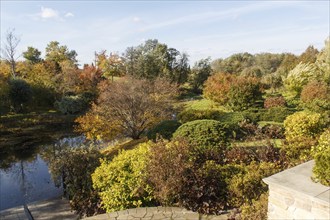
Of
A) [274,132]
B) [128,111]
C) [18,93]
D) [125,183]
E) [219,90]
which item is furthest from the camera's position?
[18,93]

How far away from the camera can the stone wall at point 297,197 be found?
3672mm

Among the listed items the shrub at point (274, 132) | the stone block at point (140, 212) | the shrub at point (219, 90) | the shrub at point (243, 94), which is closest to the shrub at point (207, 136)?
the stone block at point (140, 212)

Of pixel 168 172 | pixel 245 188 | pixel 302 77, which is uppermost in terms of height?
pixel 302 77

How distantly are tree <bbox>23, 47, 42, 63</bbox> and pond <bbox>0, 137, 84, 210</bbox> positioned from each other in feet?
96.3

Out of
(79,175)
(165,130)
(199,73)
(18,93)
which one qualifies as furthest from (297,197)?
(199,73)

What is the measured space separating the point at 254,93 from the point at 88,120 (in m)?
10.2

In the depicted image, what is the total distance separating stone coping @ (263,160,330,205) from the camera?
3.74 meters

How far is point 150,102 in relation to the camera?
14.1 m

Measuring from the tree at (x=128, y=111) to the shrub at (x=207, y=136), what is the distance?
4712 mm

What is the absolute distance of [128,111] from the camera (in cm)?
1383

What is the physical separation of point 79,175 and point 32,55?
129ft

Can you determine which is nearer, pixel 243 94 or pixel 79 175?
pixel 79 175

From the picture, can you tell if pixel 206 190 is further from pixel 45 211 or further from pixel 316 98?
pixel 316 98

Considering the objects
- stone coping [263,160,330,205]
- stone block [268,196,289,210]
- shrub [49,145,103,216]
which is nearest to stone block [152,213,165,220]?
shrub [49,145,103,216]
